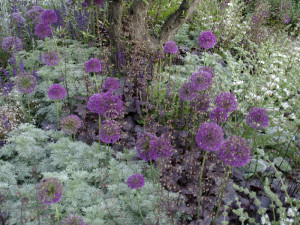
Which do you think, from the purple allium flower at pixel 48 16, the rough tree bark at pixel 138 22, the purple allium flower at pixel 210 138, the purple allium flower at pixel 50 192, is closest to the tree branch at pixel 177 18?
the rough tree bark at pixel 138 22

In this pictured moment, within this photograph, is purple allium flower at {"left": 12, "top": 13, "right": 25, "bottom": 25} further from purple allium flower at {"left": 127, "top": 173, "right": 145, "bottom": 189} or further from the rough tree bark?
purple allium flower at {"left": 127, "top": 173, "right": 145, "bottom": 189}

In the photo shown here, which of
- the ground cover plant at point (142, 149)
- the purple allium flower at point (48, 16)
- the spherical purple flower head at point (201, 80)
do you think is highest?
the purple allium flower at point (48, 16)

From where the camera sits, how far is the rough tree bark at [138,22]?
4.32m

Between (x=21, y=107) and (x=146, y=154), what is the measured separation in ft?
6.92

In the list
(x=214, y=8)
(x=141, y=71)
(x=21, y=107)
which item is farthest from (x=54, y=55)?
(x=214, y=8)

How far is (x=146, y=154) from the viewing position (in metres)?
2.04

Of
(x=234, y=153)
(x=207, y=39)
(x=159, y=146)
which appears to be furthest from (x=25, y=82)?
(x=234, y=153)

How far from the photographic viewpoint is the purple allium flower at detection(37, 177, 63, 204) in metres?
1.63

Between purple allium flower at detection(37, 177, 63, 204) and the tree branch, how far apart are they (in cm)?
359

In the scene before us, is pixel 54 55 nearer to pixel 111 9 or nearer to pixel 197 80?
pixel 111 9

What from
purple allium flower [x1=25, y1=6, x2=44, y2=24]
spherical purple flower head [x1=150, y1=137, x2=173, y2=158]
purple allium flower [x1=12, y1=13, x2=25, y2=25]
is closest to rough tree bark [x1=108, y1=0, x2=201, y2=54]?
purple allium flower [x1=25, y1=6, x2=44, y2=24]

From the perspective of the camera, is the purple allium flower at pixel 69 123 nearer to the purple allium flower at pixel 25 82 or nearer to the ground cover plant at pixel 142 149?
the ground cover plant at pixel 142 149

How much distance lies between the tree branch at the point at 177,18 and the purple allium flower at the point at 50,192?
11.8 ft

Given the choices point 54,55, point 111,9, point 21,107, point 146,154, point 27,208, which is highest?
point 111,9
